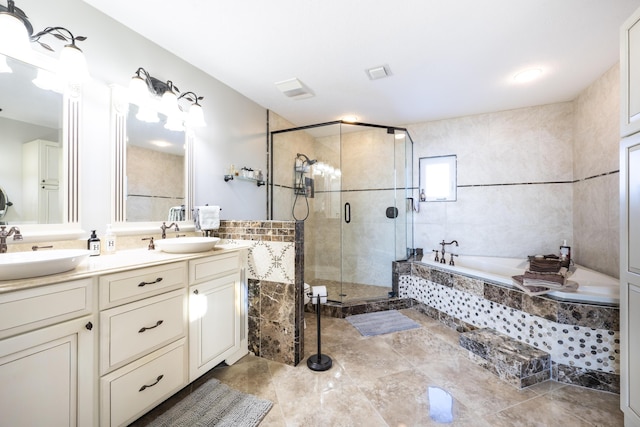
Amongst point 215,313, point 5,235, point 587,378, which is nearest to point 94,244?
point 5,235

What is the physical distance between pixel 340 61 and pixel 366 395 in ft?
8.33

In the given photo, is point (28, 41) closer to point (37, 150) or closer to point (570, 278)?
point (37, 150)

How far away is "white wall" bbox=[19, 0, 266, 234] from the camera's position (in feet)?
5.03

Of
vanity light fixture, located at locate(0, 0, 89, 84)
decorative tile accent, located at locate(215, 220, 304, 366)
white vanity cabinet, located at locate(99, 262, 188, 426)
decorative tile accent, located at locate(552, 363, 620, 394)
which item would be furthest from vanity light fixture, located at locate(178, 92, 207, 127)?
decorative tile accent, located at locate(552, 363, 620, 394)

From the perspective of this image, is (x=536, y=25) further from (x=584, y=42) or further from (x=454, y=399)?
(x=454, y=399)

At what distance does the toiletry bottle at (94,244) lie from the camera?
1.50m

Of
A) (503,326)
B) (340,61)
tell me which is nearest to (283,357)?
(503,326)

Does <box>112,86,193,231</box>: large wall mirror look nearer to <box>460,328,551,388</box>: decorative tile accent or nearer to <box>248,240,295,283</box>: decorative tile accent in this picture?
<box>248,240,295,283</box>: decorative tile accent

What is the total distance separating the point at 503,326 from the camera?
208 centimetres

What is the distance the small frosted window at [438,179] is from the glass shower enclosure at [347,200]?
0.22m

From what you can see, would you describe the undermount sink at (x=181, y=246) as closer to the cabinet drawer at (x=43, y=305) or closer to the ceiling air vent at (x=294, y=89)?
the cabinet drawer at (x=43, y=305)

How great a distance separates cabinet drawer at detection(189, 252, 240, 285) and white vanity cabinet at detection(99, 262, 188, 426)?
0.06 m

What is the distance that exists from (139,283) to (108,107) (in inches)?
47.7

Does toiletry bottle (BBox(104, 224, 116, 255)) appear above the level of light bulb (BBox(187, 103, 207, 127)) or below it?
below
